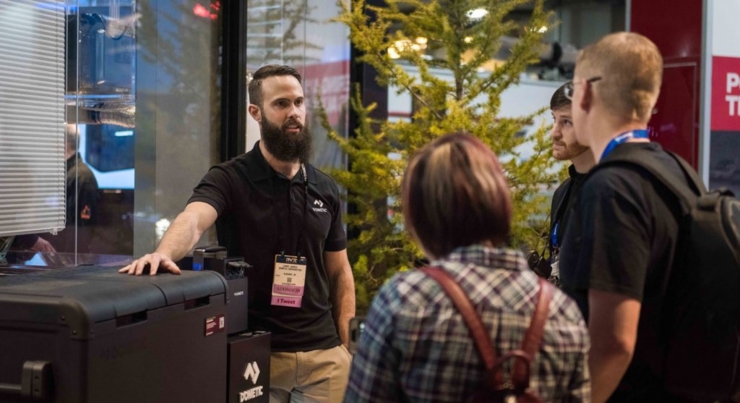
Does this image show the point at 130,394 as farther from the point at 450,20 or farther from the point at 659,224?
the point at 450,20

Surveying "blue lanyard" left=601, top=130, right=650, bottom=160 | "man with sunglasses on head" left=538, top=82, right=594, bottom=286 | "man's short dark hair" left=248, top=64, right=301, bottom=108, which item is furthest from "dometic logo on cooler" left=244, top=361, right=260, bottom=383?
"man's short dark hair" left=248, top=64, right=301, bottom=108

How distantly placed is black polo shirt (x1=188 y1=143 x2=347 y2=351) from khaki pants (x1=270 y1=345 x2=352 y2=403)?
0.03m

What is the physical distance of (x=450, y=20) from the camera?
17.6ft

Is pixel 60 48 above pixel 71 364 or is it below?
above

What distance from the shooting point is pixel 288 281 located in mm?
2967

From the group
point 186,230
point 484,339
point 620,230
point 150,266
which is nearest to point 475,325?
point 484,339

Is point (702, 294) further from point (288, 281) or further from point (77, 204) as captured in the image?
point (77, 204)

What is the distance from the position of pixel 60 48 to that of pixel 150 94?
7.12ft

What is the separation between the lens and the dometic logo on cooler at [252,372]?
2313mm

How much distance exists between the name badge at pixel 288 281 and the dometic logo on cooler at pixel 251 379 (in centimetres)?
57

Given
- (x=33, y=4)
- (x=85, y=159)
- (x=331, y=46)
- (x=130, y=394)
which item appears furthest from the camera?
(x=331, y=46)

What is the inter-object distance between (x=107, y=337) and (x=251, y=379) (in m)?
0.72

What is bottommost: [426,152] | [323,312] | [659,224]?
[323,312]

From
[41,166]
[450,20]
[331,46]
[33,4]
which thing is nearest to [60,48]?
[33,4]
